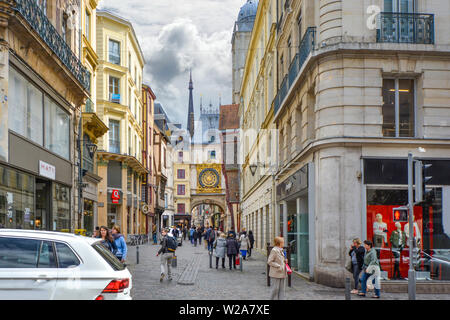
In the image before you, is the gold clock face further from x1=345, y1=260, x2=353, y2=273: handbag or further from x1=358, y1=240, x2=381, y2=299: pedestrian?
x1=358, y1=240, x2=381, y2=299: pedestrian

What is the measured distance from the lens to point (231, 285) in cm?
1630

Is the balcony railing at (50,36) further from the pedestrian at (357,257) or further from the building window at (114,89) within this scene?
the building window at (114,89)

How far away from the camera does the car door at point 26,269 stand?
23.0 feet

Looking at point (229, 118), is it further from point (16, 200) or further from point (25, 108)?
point (16, 200)

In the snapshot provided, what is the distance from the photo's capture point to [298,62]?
19.6 metres

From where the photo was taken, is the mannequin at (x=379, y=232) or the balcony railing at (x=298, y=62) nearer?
the mannequin at (x=379, y=232)

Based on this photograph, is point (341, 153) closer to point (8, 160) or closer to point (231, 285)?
point (231, 285)

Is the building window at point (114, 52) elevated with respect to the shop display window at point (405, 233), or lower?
elevated

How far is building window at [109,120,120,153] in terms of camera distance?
4106cm

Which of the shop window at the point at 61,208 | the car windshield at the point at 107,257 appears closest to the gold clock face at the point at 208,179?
the shop window at the point at 61,208

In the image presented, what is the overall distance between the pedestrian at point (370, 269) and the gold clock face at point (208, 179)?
262 ft

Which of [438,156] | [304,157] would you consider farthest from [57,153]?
[438,156]

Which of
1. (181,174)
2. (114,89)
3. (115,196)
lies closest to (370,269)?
(115,196)

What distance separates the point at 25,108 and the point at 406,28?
36.2ft
